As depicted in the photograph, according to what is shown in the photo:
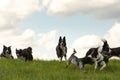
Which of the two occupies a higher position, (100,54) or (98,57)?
(100,54)

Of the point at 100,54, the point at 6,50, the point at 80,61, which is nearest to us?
the point at 80,61

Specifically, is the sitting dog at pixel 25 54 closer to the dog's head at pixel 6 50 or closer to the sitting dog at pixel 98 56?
the dog's head at pixel 6 50

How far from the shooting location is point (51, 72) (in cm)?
2028

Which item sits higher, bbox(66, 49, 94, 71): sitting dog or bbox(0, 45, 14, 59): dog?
bbox(0, 45, 14, 59): dog

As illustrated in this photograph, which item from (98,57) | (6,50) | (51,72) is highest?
(6,50)

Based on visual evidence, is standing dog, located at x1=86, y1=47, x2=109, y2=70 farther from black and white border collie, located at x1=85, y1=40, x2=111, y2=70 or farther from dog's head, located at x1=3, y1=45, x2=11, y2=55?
dog's head, located at x1=3, y1=45, x2=11, y2=55

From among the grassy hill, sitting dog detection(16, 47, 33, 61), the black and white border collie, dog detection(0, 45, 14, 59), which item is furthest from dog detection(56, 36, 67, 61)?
dog detection(0, 45, 14, 59)

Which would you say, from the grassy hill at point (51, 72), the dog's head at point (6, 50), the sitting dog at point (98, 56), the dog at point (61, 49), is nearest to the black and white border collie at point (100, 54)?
the sitting dog at point (98, 56)

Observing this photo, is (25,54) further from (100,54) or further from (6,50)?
(100,54)

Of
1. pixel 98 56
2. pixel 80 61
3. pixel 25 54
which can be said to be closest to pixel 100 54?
pixel 98 56

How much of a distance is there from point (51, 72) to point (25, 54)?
30.6 feet

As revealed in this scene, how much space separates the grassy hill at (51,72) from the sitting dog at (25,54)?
3602 mm

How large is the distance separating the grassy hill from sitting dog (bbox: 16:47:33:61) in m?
3.60

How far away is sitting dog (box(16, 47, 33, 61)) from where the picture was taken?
2877cm
